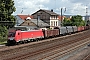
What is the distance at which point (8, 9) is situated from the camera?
55.9 metres

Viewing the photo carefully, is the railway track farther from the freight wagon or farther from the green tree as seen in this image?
the green tree

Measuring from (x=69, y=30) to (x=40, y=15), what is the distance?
34.1 m

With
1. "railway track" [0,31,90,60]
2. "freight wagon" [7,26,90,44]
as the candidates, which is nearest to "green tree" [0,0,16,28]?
"freight wagon" [7,26,90,44]

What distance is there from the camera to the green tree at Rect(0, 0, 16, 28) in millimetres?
53438

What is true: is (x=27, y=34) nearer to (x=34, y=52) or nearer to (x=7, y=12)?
(x=34, y=52)

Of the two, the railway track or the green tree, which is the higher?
the green tree

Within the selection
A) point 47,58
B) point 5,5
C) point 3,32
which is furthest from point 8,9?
point 47,58

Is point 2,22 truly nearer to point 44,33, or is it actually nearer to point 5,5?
point 5,5

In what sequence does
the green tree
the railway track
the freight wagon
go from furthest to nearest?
the green tree, the freight wagon, the railway track

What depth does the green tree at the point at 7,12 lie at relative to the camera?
53438mm

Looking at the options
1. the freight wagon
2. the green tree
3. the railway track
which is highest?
the green tree

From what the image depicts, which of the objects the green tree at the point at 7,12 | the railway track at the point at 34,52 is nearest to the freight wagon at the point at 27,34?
the railway track at the point at 34,52

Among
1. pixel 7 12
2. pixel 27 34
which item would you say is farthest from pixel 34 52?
pixel 7 12

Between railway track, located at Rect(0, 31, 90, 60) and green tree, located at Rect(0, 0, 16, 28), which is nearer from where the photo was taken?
railway track, located at Rect(0, 31, 90, 60)
